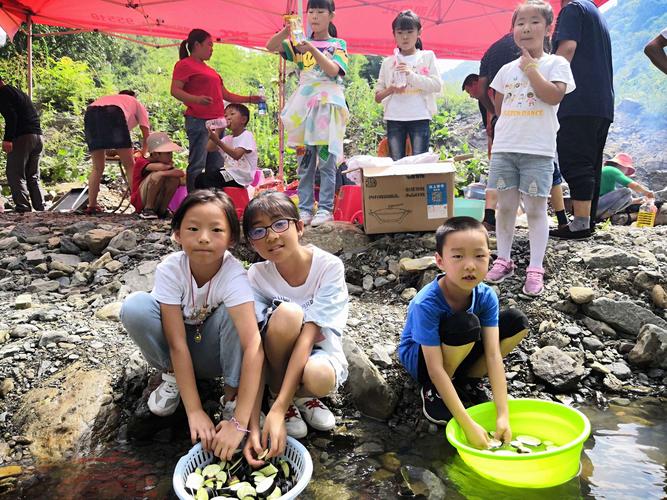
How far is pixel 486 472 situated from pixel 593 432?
0.65 metres

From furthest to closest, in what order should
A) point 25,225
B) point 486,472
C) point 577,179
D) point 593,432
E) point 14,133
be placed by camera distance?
point 14,133, point 25,225, point 577,179, point 593,432, point 486,472

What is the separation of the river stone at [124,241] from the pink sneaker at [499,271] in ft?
8.53

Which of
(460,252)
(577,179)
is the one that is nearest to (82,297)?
(460,252)

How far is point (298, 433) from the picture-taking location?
6.36ft

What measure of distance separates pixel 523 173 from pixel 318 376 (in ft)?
5.86

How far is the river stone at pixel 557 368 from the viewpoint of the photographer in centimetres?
237

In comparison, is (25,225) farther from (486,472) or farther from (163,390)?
(486,472)

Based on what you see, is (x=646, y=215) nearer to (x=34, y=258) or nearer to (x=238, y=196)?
(x=238, y=196)

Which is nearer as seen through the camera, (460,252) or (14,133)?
(460,252)

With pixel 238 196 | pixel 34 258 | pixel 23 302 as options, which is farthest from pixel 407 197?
pixel 34 258

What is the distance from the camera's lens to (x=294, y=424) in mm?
1935

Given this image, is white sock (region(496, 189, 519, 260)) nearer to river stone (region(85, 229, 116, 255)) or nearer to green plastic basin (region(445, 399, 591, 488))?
Result: green plastic basin (region(445, 399, 591, 488))

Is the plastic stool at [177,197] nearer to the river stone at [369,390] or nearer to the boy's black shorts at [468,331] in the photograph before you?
the river stone at [369,390]

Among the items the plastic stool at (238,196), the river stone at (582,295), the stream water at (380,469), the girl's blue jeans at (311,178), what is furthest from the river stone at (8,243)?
the river stone at (582,295)
